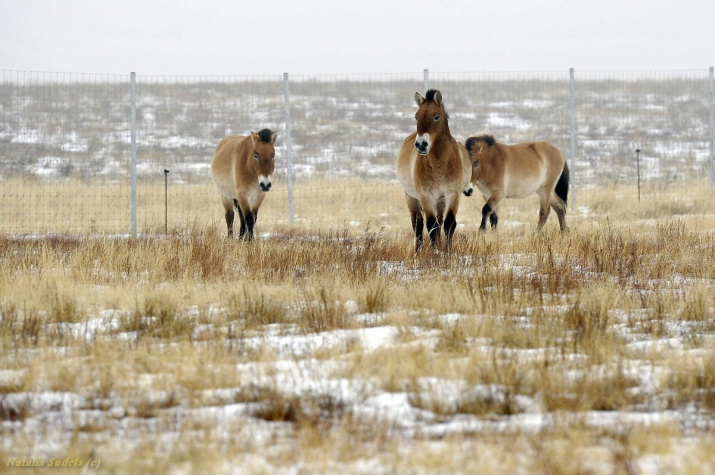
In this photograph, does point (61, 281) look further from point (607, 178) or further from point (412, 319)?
point (607, 178)

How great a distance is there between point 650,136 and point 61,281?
37888 mm

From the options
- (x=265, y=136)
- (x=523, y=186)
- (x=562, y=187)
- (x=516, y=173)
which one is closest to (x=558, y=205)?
(x=562, y=187)

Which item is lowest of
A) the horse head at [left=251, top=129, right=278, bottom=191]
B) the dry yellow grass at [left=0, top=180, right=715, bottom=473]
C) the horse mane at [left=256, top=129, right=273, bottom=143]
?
the dry yellow grass at [left=0, top=180, right=715, bottom=473]

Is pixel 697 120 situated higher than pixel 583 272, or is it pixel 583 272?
pixel 697 120

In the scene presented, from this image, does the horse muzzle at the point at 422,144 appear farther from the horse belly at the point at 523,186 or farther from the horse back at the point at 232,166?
the horse belly at the point at 523,186

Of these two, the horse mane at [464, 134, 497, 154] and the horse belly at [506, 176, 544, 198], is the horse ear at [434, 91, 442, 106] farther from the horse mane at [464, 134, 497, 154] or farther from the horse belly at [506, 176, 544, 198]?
the horse belly at [506, 176, 544, 198]

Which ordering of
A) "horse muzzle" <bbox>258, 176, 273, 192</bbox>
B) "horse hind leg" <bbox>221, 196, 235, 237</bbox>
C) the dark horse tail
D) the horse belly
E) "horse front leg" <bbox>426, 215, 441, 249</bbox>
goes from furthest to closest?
1. the dark horse tail
2. the horse belly
3. "horse hind leg" <bbox>221, 196, 235, 237</bbox>
4. "horse muzzle" <bbox>258, 176, 273, 192</bbox>
5. "horse front leg" <bbox>426, 215, 441, 249</bbox>

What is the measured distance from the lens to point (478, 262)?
871 centimetres

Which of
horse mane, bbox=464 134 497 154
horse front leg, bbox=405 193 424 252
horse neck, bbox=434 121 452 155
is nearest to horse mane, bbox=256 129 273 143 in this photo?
horse front leg, bbox=405 193 424 252

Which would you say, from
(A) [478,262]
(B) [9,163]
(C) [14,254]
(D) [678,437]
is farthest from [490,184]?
(B) [9,163]

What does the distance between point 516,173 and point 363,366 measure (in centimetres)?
1037

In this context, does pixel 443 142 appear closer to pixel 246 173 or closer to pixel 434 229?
pixel 434 229

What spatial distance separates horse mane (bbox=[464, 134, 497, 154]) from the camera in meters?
13.9

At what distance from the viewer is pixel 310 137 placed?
3969 cm
